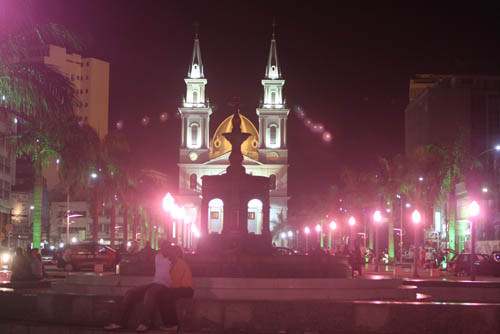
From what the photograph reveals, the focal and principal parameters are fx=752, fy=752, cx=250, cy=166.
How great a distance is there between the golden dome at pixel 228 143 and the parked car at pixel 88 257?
9109 cm

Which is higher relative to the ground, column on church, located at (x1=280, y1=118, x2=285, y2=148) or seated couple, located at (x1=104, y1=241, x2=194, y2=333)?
column on church, located at (x1=280, y1=118, x2=285, y2=148)

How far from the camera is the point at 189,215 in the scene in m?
126

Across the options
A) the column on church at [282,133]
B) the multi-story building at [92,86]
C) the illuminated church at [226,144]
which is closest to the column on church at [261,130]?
the illuminated church at [226,144]

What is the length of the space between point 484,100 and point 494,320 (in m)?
87.3

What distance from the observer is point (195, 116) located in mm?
126688

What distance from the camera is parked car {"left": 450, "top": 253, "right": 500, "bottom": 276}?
3697 cm

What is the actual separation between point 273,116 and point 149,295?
114317mm

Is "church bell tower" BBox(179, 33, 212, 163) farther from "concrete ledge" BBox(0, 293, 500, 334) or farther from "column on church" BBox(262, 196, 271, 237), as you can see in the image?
"concrete ledge" BBox(0, 293, 500, 334)

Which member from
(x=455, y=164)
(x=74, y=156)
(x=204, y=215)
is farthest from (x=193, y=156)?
(x=204, y=215)

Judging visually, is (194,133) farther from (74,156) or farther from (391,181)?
(74,156)

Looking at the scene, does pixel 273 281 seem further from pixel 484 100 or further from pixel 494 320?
pixel 484 100

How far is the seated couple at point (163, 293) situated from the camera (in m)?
12.9

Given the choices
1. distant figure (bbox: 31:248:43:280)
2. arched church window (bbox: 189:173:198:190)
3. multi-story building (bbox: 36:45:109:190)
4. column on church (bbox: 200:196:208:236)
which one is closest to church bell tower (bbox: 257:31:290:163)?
arched church window (bbox: 189:173:198:190)

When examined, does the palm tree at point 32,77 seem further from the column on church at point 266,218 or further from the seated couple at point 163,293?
the column on church at point 266,218
